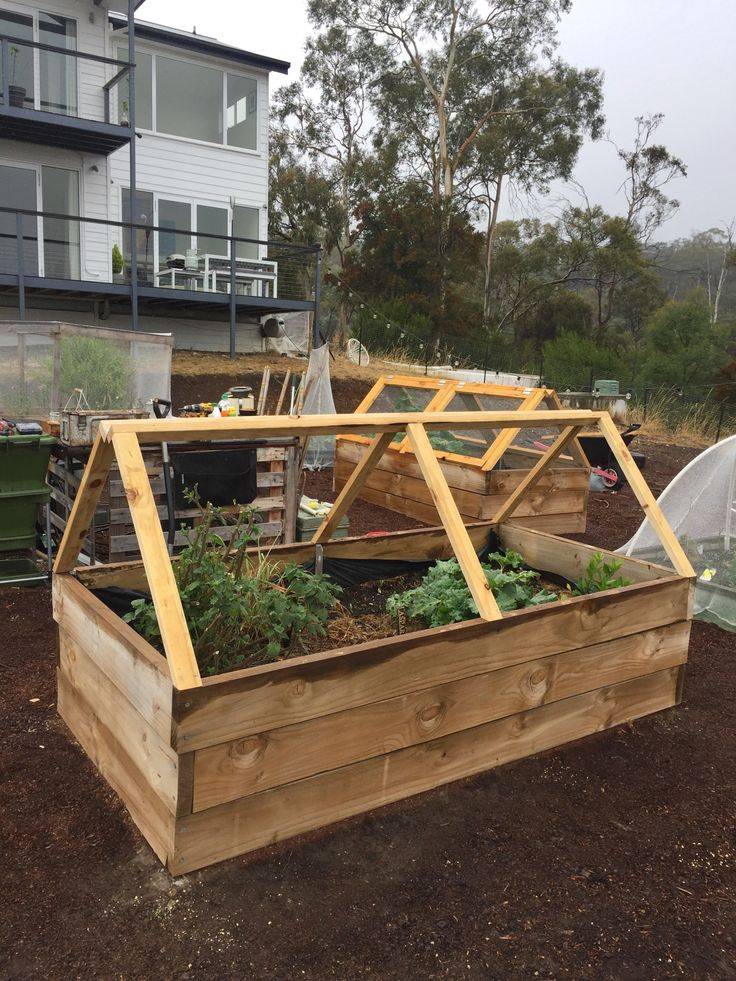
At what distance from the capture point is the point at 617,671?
10.8 ft

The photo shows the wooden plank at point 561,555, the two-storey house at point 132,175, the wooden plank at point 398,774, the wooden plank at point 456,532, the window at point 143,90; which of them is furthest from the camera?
the window at point 143,90

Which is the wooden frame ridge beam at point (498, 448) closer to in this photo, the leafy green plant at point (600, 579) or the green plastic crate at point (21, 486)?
the leafy green plant at point (600, 579)

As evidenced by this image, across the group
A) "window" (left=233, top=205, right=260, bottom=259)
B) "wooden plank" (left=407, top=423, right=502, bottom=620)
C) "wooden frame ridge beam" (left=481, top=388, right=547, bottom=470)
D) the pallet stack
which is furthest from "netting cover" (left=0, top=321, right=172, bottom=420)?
"window" (left=233, top=205, right=260, bottom=259)

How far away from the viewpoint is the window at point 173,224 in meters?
17.0

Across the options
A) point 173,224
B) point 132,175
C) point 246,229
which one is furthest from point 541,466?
point 246,229

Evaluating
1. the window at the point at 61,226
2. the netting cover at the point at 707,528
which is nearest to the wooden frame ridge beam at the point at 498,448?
the netting cover at the point at 707,528

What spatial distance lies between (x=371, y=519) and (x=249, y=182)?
44.5 ft

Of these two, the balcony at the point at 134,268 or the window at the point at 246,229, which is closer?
the balcony at the point at 134,268

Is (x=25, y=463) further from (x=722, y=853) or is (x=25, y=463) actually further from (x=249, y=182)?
(x=249, y=182)

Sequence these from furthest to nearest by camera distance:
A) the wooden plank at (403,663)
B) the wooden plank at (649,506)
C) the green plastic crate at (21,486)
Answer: the green plastic crate at (21,486) → the wooden plank at (649,506) → the wooden plank at (403,663)

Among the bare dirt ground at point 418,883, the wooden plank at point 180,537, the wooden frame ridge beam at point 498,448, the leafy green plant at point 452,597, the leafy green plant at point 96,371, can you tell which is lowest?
the bare dirt ground at point 418,883

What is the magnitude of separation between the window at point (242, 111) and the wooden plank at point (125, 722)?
17.5 meters

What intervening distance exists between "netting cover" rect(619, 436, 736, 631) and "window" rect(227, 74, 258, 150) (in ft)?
53.1

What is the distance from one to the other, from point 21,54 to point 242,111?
4983 millimetres
